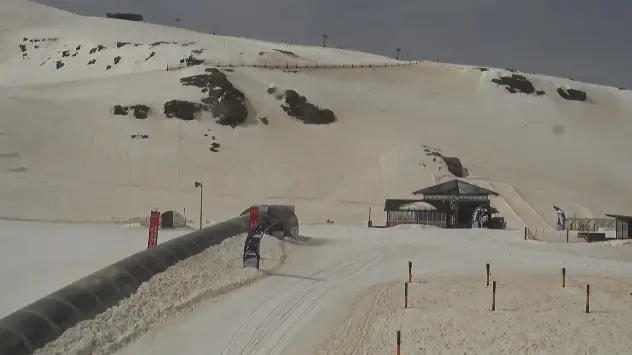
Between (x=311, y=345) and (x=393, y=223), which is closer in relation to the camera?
(x=311, y=345)

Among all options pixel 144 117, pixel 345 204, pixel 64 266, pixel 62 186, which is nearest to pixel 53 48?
pixel 144 117

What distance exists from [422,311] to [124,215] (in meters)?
24.8

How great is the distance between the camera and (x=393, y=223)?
3603cm

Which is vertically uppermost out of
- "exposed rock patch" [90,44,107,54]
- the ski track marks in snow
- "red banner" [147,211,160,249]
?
"exposed rock patch" [90,44,107,54]

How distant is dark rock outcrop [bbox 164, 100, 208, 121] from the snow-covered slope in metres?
0.80

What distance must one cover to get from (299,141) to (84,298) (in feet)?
134

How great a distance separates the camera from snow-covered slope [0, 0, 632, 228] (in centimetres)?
4144

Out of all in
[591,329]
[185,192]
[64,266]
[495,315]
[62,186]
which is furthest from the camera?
[185,192]

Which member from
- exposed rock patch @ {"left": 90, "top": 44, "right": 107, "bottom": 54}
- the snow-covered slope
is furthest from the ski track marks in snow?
exposed rock patch @ {"left": 90, "top": 44, "right": 107, "bottom": 54}

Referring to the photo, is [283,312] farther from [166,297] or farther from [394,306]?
[394,306]

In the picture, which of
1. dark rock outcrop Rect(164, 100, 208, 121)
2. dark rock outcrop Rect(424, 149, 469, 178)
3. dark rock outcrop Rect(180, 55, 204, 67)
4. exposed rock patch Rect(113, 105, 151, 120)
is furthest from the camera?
dark rock outcrop Rect(180, 55, 204, 67)

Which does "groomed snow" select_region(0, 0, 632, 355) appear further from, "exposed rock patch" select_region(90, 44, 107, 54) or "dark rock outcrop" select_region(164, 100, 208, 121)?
"dark rock outcrop" select_region(164, 100, 208, 121)

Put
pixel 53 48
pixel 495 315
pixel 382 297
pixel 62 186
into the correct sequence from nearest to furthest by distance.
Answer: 1. pixel 495 315
2. pixel 382 297
3. pixel 62 186
4. pixel 53 48

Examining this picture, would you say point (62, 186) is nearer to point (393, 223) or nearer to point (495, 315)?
point (393, 223)
